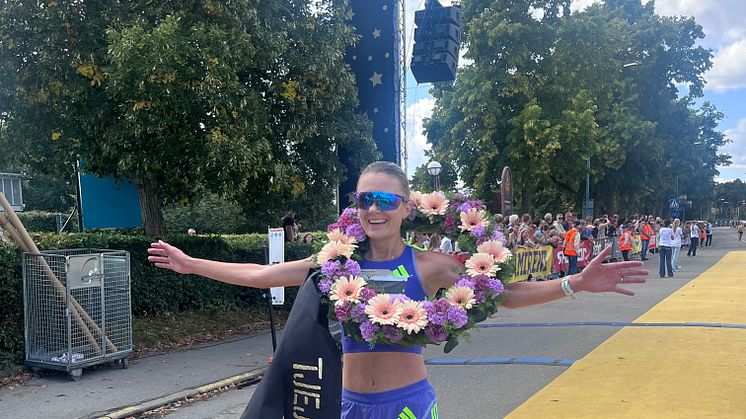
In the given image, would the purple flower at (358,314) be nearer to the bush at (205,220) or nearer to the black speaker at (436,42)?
the black speaker at (436,42)

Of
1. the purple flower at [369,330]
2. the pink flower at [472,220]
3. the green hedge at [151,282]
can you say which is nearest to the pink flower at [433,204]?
the pink flower at [472,220]

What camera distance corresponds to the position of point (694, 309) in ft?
39.0

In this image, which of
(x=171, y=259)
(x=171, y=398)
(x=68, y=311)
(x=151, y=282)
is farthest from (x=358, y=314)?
(x=151, y=282)

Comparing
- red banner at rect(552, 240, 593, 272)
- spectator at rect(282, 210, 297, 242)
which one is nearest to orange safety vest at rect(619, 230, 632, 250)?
red banner at rect(552, 240, 593, 272)

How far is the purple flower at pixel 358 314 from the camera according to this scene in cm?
276

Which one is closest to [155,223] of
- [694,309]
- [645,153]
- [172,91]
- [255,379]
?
[172,91]

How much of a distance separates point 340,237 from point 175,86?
19.1ft

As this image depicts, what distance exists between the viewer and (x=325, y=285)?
286 cm

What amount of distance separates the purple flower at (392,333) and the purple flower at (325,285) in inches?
12.7

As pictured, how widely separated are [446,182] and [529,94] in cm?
592

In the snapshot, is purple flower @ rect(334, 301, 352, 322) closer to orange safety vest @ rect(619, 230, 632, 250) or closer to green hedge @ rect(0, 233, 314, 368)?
green hedge @ rect(0, 233, 314, 368)

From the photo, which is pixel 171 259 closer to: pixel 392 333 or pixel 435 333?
pixel 392 333

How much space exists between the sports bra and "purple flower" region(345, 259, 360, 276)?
9 centimetres

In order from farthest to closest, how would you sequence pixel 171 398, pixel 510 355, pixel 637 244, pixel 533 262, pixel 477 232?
pixel 637 244 → pixel 533 262 → pixel 510 355 → pixel 171 398 → pixel 477 232
